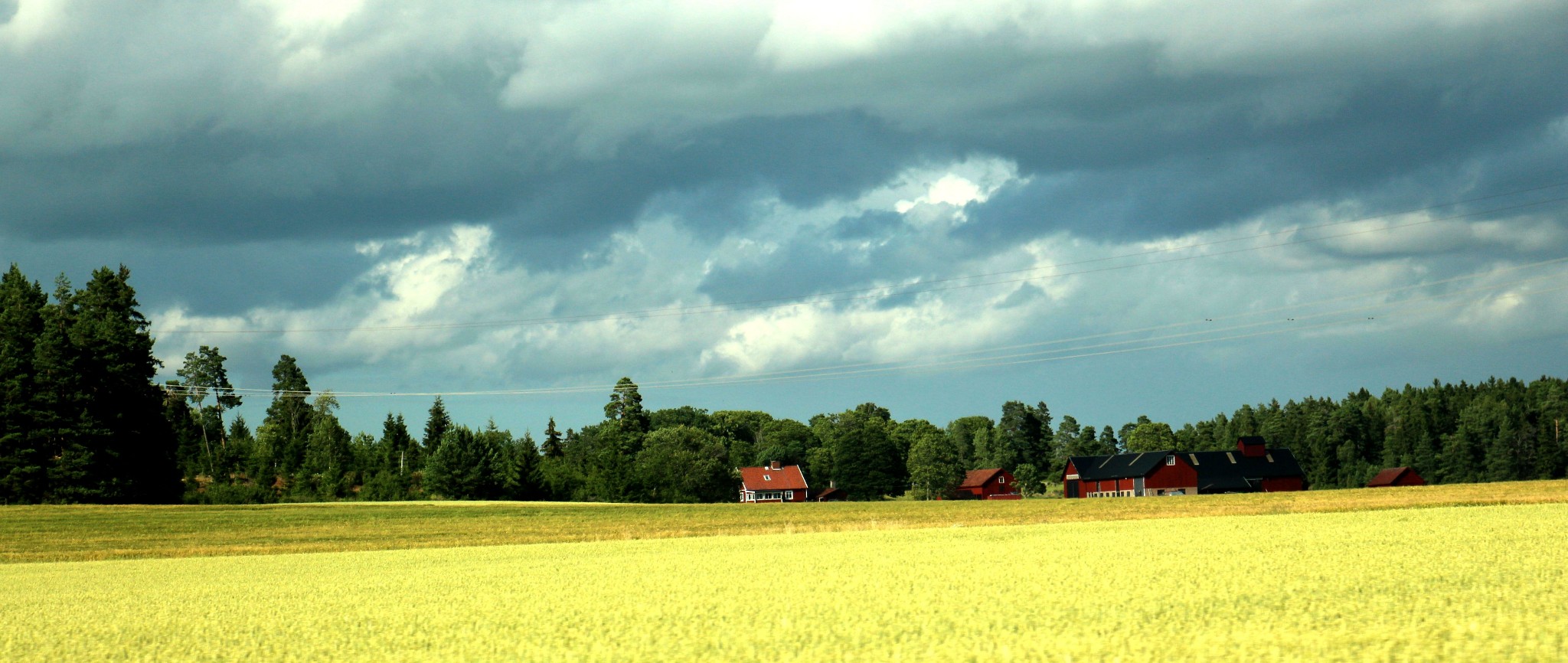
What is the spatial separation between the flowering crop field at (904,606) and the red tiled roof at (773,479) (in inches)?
5125

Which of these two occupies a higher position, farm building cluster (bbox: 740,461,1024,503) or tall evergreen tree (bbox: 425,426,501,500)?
tall evergreen tree (bbox: 425,426,501,500)

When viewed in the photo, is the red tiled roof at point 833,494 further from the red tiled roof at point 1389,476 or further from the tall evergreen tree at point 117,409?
the tall evergreen tree at point 117,409

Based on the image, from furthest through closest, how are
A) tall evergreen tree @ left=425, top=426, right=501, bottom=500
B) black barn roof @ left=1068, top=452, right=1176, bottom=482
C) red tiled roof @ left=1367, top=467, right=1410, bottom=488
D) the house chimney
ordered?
the house chimney
black barn roof @ left=1068, top=452, right=1176, bottom=482
red tiled roof @ left=1367, top=467, right=1410, bottom=488
tall evergreen tree @ left=425, top=426, right=501, bottom=500

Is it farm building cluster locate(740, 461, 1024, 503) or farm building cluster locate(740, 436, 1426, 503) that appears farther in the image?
farm building cluster locate(740, 461, 1024, 503)

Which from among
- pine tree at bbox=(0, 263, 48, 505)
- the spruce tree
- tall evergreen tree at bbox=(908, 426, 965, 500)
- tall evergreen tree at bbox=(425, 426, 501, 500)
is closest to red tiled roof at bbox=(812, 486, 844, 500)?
tall evergreen tree at bbox=(908, 426, 965, 500)

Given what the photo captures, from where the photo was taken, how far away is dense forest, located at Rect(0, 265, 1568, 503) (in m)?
72.8

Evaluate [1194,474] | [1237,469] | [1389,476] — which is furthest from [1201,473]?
[1389,476]

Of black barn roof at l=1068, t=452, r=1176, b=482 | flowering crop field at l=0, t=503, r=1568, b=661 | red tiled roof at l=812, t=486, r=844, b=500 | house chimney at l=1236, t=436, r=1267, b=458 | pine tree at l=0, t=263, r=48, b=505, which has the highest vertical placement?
pine tree at l=0, t=263, r=48, b=505

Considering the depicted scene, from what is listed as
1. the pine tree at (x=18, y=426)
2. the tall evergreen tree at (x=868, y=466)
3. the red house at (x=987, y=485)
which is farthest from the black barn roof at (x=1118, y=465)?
the pine tree at (x=18, y=426)

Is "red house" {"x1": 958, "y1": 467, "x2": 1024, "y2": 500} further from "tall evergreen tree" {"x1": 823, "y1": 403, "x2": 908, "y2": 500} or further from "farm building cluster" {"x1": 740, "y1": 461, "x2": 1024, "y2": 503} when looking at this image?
"tall evergreen tree" {"x1": 823, "y1": 403, "x2": 908, "y2": 500}

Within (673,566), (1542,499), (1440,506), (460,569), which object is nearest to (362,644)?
(673,566)

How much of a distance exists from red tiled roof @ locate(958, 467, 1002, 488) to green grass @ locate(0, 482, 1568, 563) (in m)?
87.2

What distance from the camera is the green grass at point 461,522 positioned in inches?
1489

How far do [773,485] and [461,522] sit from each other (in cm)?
9688
